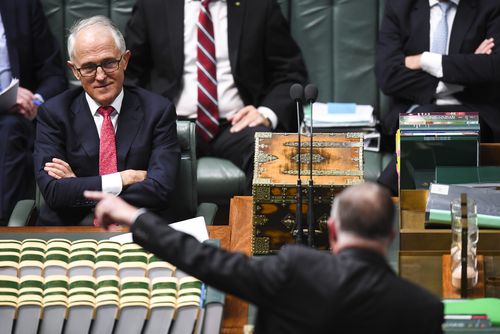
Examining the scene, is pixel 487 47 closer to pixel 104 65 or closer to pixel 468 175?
pixel 468 175

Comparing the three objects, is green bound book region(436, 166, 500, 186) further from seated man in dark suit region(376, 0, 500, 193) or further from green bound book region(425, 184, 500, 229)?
seated man in dark suit region(376, 0, 500, 193)

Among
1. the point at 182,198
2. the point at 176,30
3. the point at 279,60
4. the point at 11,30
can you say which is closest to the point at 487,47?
the point at 279,60

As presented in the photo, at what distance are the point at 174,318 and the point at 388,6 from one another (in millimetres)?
2705

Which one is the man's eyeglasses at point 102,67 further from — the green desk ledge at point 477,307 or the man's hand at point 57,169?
the green desk ledge at point 477,307

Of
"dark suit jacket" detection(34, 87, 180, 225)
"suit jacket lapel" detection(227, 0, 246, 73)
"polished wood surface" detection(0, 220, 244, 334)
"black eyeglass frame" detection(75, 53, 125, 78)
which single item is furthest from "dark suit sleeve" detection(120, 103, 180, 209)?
"suit jacket lapel" detection(227, 0, 246, 73)

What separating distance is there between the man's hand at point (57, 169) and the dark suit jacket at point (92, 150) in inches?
0.8

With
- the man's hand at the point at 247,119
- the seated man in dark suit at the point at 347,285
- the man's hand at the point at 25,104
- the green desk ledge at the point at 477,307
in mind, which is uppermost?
the man's hand at the point at 25,104

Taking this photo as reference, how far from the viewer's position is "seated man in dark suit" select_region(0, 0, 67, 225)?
4.62 meters

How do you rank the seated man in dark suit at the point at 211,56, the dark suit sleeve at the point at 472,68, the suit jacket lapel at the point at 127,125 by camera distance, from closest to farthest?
the suit jacket lapel at the point at 127,125 < the dark suit sleeve at the point at 472,68 < the seated man in dark suit at the point at 211,56

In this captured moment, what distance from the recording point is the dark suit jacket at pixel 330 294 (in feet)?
6.60

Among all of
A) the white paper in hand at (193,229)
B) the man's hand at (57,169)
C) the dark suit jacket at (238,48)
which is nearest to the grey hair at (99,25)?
the man's hand at (57,169)

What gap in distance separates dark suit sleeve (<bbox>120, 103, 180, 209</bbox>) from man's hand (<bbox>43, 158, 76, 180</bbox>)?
222mm

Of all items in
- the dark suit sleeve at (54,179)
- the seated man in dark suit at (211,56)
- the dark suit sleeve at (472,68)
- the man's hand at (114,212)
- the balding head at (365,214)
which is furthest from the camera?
the seated man in dark suit at (211,56)

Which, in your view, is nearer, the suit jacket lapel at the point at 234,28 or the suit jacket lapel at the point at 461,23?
the suit jacket lapel at the point at 461,23
